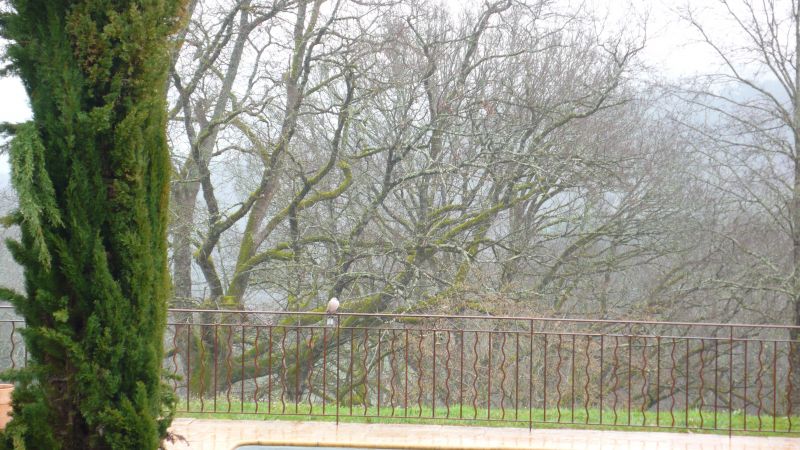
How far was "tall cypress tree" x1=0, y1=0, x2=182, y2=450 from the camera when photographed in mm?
3551

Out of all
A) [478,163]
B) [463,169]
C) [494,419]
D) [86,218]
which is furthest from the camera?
[463,169]

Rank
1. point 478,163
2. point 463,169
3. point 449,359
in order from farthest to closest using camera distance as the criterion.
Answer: point 463,169, point 478,163, point 449,359

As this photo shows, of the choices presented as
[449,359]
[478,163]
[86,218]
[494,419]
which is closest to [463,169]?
[478,163]

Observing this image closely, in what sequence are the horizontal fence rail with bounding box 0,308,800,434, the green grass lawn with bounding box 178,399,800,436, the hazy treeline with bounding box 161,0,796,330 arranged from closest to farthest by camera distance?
1. the green grass lawn with bounding box 178,399,800,436
2. the horizontal fence rail with bounding box 0,308,800,434
3. the hazy treeline with bounding box 161,0,796,330

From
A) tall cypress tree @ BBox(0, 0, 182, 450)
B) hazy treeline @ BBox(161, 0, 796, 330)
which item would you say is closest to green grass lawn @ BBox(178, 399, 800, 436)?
tall cypress tree @ BBox(0, 0, 182, 450)

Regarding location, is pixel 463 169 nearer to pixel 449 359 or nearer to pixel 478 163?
pixel 478 163

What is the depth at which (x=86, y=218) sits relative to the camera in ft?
11.9

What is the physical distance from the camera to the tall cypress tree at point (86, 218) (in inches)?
140

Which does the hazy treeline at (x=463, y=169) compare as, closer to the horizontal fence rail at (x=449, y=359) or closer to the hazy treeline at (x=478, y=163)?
the hazy treeline at (x=478, y=163)

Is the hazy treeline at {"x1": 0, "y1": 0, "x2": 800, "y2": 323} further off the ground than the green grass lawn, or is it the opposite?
the hazy treeline at {"x1": 0, "y1": 0, "x2": 800, "y2": 323}

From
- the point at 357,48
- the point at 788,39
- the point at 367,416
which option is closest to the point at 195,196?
the point at 357,48

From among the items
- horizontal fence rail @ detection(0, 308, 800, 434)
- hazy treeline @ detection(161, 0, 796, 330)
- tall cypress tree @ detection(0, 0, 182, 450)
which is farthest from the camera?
hazy treeline @ detection(161, 0, 796, 330)

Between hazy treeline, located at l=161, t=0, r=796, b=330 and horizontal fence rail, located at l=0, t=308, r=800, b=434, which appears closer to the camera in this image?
horizontal fence rail, located at l=0, t=308, r=800, b=434

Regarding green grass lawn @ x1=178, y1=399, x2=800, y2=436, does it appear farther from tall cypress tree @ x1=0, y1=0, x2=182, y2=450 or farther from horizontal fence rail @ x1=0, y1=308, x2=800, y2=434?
tall cypress tree @ x1=0, y1=0, x2=182, y2=450
